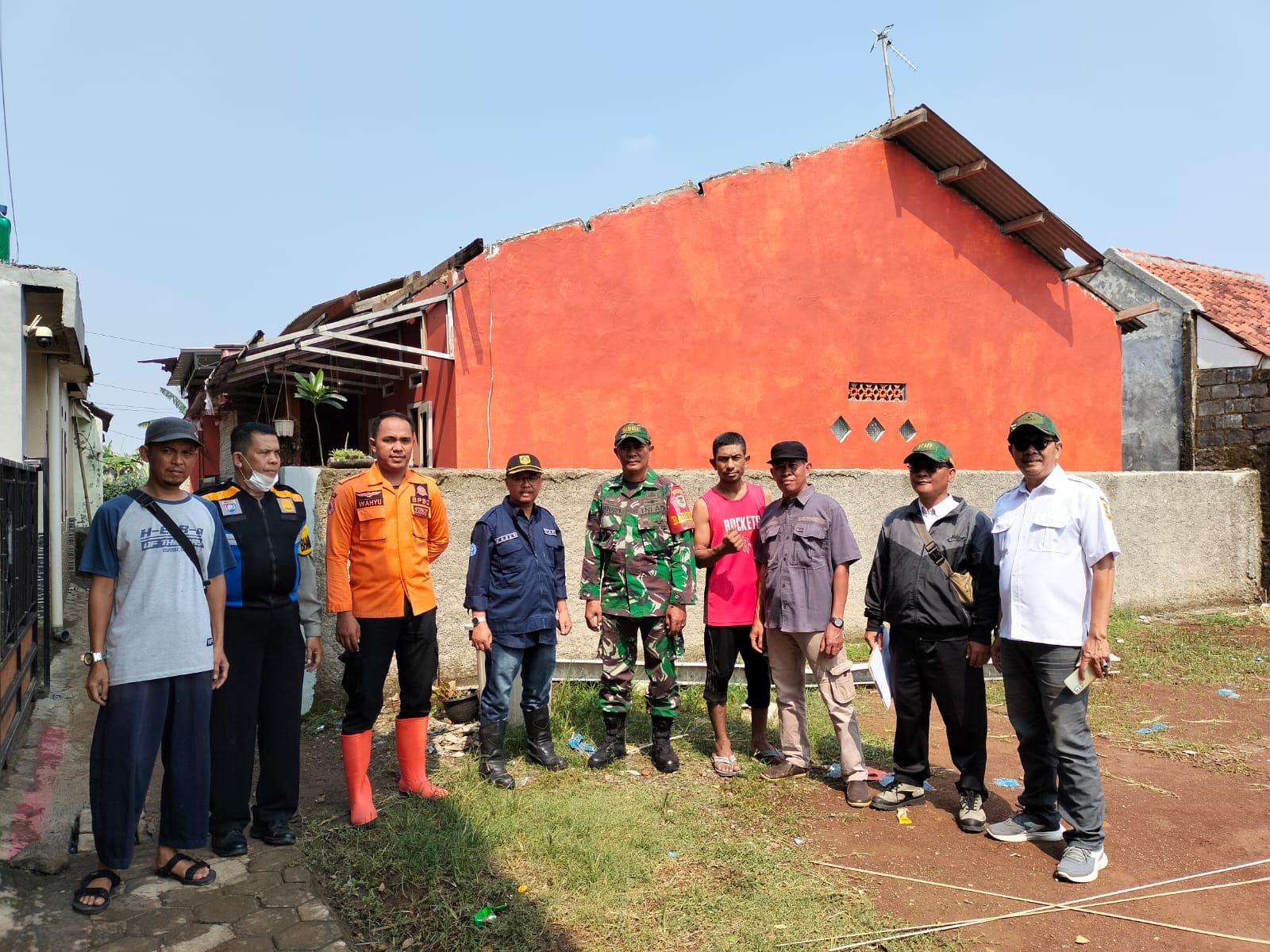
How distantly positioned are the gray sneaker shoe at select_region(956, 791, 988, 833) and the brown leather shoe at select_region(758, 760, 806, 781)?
881 mm

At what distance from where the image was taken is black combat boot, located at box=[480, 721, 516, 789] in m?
4.53

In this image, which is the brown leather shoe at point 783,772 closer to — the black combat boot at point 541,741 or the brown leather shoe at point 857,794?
the brown leather shoe at point 857,794

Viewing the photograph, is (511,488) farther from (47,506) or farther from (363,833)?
(47,506)

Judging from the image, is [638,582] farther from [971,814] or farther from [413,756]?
[971,814]

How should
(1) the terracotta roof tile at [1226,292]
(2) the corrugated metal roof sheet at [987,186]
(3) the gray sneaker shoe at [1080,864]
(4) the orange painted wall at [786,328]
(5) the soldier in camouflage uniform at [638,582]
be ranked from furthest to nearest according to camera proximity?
(1) the terracotta roof tile at [1226,292] < (2) the corrugated metal roof sheet at [987,186] < (4) the orange painted wall at [786,328] < (5) the soldier in camouflage uniform at [638,582] < (3) the gray sneaker shoe at [1080,864]

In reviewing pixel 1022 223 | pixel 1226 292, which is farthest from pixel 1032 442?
pixel 1226 292

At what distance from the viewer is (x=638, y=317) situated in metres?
9.73

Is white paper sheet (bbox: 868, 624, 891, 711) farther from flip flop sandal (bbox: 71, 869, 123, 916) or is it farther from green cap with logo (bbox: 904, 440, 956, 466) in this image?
flip flop sandal (bbox: 71, 869, 123, 916)

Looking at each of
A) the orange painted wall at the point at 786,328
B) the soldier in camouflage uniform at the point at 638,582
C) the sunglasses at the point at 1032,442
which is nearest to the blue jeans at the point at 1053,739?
the sunglasses at the point at 1032,442

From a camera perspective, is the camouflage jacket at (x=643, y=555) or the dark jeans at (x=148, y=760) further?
the camouflage jacket at (x=643, y=555)

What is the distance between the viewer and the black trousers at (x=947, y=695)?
160 inches

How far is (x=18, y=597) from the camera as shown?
5.25 m

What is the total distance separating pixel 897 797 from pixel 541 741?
1.95 metres

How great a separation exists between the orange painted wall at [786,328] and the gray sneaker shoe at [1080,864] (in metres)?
6.68
